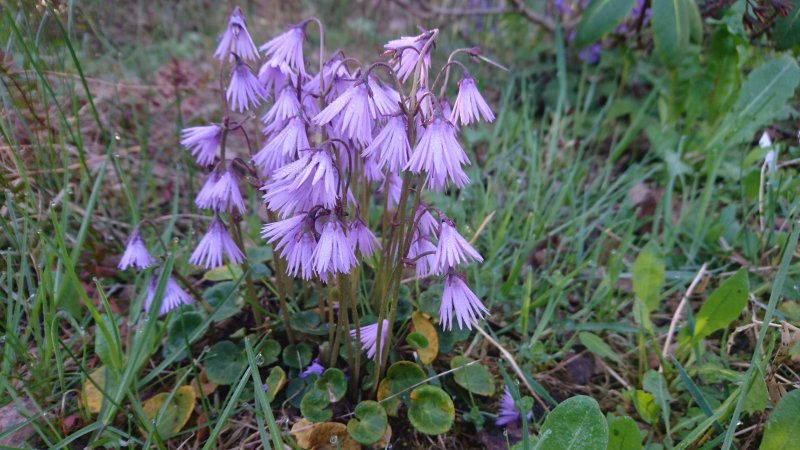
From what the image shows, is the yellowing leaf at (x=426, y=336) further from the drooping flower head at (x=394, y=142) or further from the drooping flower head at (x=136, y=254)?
the drooping flower head at (x=136, y=254)

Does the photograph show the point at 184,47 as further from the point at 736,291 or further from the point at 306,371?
the point at 736,291

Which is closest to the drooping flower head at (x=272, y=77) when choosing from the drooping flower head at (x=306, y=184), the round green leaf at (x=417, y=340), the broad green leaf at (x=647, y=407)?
the drooping flower head at (x=306, y=184)

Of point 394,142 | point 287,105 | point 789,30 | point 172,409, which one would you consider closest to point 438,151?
point 394,142

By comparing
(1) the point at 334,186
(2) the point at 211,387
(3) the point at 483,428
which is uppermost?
(1) the point at 334,186

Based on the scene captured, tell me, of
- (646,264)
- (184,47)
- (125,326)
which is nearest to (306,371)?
(125,326)

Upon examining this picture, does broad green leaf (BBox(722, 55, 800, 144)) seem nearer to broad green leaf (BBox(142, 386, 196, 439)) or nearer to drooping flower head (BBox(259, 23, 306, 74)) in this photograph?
drooping flower head (BBox(259, 23, 306, 74))

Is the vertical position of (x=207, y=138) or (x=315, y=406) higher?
(x=207, y=138)

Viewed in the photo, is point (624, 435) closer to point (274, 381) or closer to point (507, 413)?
point (507, 413)
